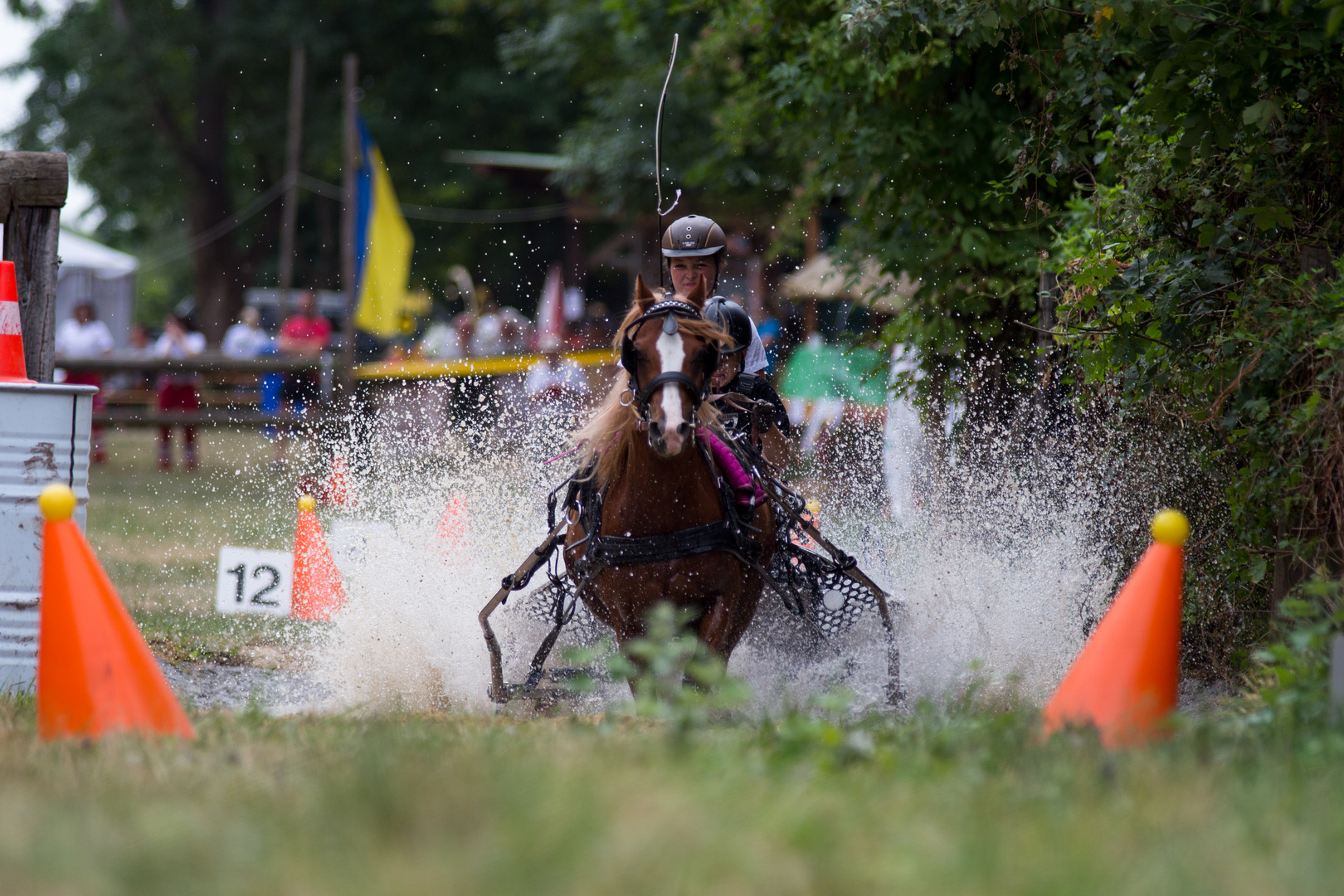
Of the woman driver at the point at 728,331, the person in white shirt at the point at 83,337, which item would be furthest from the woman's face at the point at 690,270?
the person in white shirt at the point at 83,337

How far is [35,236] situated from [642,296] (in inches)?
133

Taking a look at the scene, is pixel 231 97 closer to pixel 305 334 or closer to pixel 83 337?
pixel 305 334

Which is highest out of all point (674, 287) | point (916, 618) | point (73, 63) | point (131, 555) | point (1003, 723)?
point (73, 63)

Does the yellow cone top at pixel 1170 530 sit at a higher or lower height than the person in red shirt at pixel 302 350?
higher

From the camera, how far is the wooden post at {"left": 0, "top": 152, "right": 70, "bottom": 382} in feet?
22.5

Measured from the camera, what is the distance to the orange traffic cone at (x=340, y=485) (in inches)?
328

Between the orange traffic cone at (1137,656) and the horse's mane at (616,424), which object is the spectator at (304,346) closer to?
the horse's mane at (616,424)

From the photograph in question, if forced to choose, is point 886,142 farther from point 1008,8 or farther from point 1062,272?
point 1008,8

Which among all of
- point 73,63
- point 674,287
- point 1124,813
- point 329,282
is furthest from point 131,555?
point 329,282

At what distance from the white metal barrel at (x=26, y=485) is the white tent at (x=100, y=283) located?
72.7ft

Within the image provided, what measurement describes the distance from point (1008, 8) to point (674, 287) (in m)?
1.96

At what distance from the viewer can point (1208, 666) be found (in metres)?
6.58

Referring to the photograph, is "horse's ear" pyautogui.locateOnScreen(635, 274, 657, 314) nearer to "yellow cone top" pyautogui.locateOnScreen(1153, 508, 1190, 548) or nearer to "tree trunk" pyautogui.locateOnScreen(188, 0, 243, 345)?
"yellow cone top" pyautogui.locateOnScreen(1153, 508, 1190, 548)

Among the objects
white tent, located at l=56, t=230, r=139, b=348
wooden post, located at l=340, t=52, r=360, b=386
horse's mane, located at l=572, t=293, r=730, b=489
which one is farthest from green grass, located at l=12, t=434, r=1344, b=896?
white tent, located at l=56, t=230, r=139, b=348
